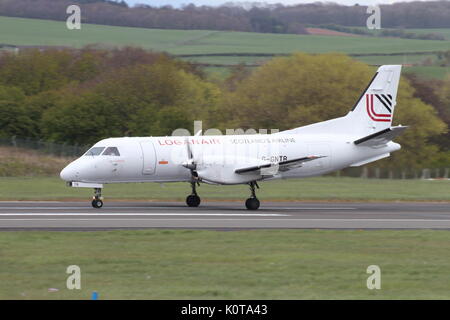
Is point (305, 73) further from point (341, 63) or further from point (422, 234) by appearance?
point (422, 234)

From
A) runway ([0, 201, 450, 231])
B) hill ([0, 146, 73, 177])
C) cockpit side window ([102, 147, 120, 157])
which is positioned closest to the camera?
runway ([0, 201, 450, 231])

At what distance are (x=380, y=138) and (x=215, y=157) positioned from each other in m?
6.94

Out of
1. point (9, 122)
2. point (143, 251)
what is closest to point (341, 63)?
point (9, 122)

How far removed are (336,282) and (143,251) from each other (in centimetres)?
549

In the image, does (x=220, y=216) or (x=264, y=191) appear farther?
(x=264, y=191)

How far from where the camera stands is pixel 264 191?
39.9 metres

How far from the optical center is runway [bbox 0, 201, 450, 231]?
949 inches

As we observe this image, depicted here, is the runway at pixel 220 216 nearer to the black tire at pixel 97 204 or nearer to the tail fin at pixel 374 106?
the black tire at pixel 97 204

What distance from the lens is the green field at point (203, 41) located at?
Answer: 108 metres

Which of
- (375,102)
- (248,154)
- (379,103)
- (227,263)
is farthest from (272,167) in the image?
(227,263)

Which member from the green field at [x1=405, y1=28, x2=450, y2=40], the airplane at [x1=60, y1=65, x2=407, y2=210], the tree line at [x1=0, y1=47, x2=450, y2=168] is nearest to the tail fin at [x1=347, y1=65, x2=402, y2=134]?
the airplane at [x1=60, y1=65, x2=407, y2=210]

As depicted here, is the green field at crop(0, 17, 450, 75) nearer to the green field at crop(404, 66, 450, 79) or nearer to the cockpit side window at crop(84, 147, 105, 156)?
the green field at crop(404, 66, 450, 79)

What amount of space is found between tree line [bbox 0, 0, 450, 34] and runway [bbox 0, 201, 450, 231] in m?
94.4

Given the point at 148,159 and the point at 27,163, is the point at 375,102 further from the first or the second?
the point at 27,163
